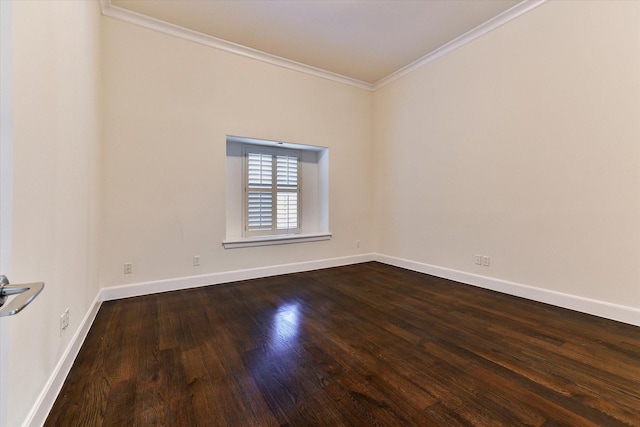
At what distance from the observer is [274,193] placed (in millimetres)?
4297

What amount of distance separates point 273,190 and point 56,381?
3.18m

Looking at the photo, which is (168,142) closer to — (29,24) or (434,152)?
(29,24)

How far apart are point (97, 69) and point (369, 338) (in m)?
3.51

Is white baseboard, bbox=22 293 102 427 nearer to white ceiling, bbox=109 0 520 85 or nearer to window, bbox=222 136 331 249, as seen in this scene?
window, bbox=222 136 331 249

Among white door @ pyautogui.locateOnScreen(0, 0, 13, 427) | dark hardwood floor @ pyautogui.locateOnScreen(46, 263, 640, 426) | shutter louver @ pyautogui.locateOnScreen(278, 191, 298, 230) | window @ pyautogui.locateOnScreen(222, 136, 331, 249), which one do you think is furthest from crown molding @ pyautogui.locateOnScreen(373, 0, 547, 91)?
white door @ pyautogui.locateOnScreen(0, 0, 13, 427)

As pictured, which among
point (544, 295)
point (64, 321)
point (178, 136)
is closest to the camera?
point (64, 321)

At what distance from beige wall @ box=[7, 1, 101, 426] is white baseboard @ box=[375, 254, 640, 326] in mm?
3821

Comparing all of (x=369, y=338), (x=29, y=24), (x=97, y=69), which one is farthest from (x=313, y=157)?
(x=29, y=24)

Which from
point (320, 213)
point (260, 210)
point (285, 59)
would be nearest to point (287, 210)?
point (260, 210)

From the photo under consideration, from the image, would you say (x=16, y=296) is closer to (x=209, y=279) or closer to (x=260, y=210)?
(x=209, y=279)

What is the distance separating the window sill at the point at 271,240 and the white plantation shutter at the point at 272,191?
1.17 feet

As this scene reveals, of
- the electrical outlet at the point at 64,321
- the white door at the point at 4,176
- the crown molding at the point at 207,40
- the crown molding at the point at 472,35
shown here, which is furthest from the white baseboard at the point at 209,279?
the crown molding at the point at 472,35

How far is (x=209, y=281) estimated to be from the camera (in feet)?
11.2

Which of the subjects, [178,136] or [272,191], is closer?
[178,136]
